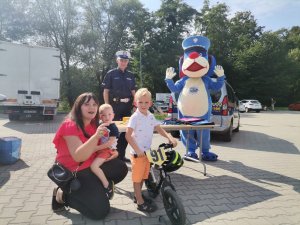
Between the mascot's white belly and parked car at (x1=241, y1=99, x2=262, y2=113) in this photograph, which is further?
parked car at (x1=241, y1=99, x2=262, y2=113)

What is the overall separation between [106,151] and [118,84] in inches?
95.1

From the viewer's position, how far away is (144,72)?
114 ft

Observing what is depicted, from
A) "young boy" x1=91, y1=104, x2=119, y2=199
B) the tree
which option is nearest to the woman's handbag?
"young boy" x1=91, y1=104, x2=119, y2=199

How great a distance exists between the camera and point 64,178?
10.6ft

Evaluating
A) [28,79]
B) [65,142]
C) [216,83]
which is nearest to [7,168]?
[65,142]

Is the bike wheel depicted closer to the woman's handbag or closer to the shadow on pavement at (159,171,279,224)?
the shadow on pavement at (159,171,279,224)

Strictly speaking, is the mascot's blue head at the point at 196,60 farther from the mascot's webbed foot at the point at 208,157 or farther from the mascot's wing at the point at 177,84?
the mascot's webbed foot at the point at 208,157

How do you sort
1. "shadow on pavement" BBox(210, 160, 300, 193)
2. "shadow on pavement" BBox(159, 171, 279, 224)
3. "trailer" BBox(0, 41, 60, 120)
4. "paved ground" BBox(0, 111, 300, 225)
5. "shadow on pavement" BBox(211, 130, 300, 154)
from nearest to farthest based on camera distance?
1. "paved ground" BBox(0, 111, 300, 225)
2. "shadow on pavement" BBox(159, 171, 279, 224)
3. "shadow on pavement" BBox(210, 160, 300, 193)
4. "shadow on pavement" BBox(211, 130, 300, 154)
5. "trailer" BBox(0, 41, 60, 120)

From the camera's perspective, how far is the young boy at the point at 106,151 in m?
3.35

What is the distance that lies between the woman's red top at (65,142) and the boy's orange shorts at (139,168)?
0.51 metres

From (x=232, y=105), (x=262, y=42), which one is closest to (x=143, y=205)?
(x=232, y=105)

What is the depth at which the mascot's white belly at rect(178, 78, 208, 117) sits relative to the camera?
659 centimetres

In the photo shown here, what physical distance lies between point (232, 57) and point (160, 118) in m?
36.4

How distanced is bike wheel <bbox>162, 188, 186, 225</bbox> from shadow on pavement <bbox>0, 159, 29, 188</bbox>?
107 inches
